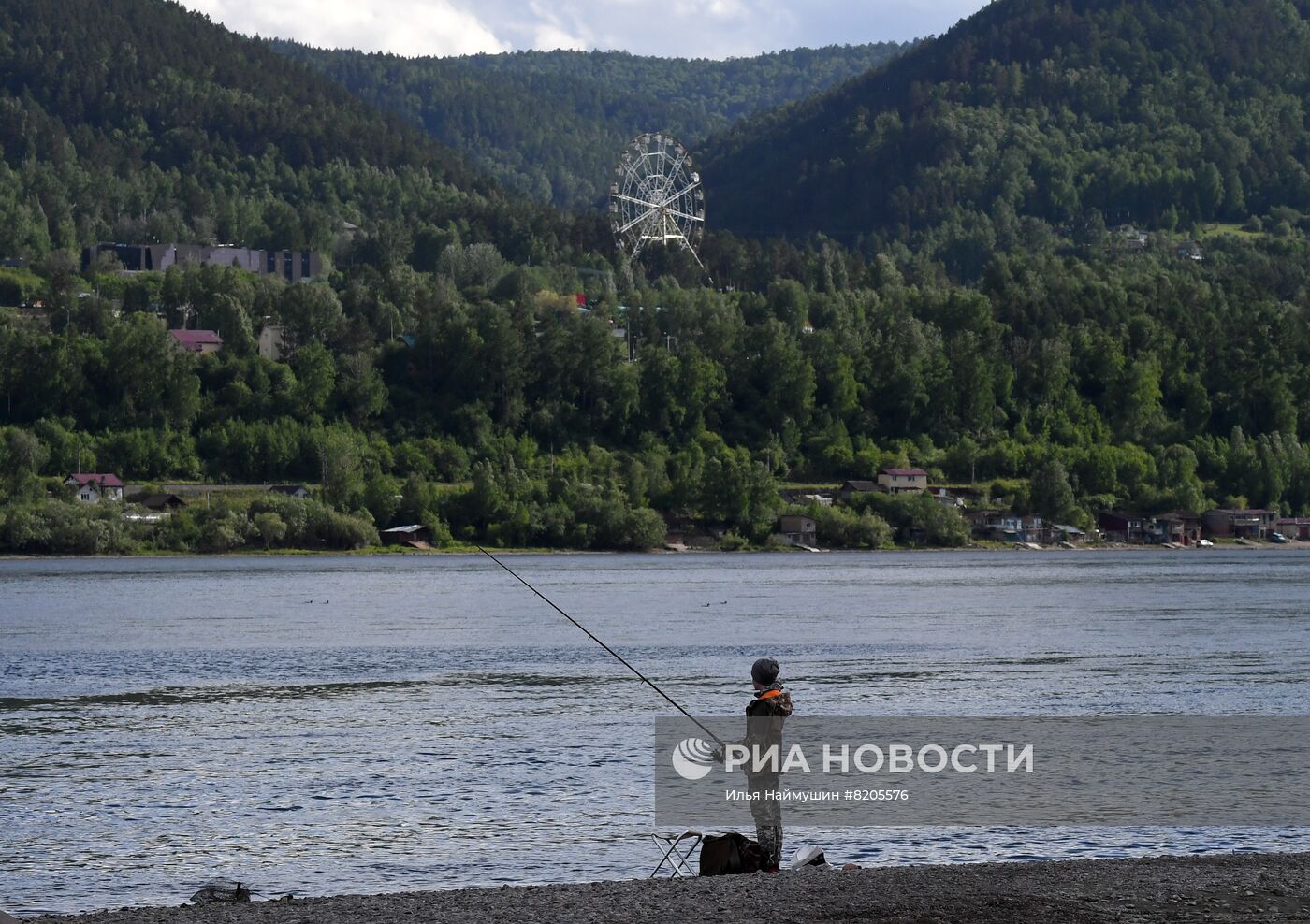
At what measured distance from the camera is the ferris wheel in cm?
17200

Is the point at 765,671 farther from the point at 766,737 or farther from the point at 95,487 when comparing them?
the point at 95,487

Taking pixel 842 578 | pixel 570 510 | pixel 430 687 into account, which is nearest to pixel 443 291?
pixel 570 510

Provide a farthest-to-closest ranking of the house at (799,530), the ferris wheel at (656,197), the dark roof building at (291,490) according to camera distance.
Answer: the ferris wheel at (656,197) < the house at (799,530) < the dark roof building at (291,490)

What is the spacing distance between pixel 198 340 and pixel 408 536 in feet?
119

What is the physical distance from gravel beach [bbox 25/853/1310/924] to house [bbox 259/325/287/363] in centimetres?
13615

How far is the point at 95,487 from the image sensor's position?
123 meters

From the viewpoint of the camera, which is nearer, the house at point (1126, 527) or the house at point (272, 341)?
the house at point (1126, 527)

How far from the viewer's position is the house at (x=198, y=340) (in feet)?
479

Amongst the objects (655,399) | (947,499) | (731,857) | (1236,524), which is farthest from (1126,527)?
(731,857)

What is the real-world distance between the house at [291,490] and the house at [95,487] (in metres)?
9.74

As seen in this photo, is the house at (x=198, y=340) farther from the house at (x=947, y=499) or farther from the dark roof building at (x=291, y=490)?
the house at (x=947, y=499)

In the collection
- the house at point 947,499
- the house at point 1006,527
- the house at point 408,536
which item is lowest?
the house at point 1006,527

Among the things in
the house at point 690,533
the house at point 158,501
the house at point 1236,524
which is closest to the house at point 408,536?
the house at point 158,501

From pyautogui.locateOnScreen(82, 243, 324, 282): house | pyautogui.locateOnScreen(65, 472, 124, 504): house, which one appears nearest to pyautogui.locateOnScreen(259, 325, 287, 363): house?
pyautogui.locateOnScreen(65, 472, 124, 504): house
